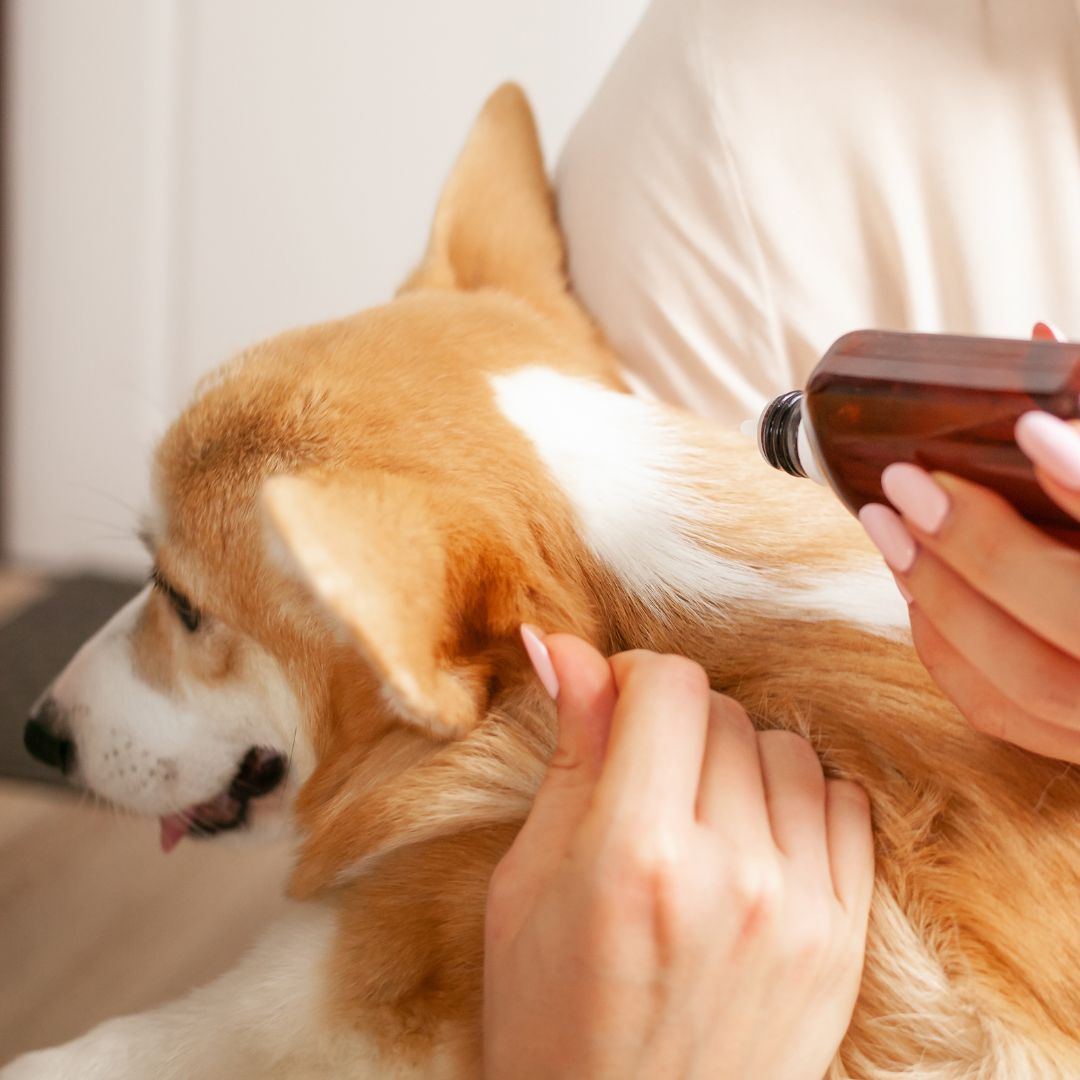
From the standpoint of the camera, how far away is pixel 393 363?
2.67 ft

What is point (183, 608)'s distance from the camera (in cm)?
88

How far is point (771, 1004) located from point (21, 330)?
7.20 ft

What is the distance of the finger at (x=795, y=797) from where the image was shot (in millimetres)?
627

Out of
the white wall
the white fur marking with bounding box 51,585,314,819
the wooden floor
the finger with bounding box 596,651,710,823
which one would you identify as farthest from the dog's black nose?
the white wall

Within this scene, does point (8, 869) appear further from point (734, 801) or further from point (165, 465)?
point (734, 801)

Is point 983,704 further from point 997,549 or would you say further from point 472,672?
point 472,672

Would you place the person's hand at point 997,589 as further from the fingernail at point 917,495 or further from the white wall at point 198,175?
the white wall at point 198,175

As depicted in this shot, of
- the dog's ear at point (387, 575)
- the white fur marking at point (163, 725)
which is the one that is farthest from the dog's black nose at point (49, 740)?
the dog's ear at point (387, 575)

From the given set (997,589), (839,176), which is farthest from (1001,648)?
(839,176)

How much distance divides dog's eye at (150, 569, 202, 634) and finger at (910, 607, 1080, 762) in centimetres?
54

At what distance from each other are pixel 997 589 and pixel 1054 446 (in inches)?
3.3

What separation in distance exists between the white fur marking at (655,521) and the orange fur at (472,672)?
1 cm

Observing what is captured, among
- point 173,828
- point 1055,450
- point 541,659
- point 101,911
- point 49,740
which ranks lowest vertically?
point 101,911

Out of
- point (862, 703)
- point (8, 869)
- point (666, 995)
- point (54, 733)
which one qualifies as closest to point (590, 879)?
point (666, 995)
